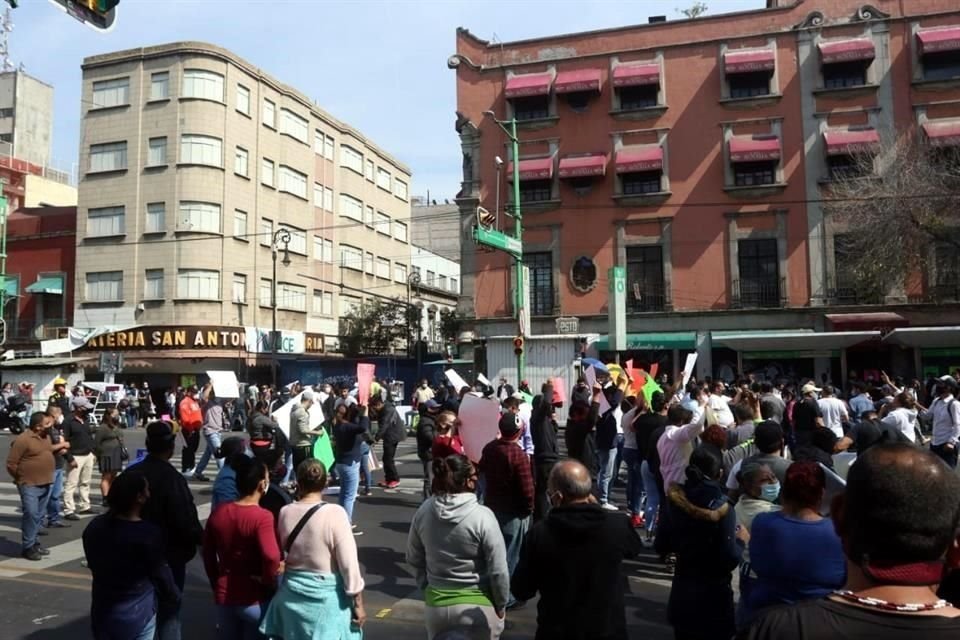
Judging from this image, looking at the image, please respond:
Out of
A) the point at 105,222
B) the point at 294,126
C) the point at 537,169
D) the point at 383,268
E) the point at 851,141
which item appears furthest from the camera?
the point at 383,268

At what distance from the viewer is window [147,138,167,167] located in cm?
3650

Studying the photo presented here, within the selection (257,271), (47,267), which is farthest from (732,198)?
(47,267)

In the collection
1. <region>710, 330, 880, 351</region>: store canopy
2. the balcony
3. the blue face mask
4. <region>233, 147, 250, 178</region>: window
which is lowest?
the blue face mask

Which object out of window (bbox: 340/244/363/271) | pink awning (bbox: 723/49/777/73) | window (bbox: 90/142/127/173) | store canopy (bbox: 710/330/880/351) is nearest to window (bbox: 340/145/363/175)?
window (bbox: 340/244/363/271)

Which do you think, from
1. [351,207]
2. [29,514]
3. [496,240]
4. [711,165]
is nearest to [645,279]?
[711,165]

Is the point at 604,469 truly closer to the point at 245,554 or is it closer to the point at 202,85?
the point at 245,554

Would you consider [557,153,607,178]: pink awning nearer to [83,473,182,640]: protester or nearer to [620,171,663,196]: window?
[620,171,663,196]: window

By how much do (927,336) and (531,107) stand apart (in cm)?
1737

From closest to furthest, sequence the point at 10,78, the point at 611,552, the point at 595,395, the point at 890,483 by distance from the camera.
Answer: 1. the point at 890,483
2. the point at 611,552
3. the point at 595,395
4. the point at 10,78

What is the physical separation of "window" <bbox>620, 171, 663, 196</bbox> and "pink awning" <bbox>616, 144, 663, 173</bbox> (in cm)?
38

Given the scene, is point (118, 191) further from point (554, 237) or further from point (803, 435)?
point (803, 435)

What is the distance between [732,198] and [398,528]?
78.5ft

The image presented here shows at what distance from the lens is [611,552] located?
365 cm

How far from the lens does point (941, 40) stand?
27.1 meters
